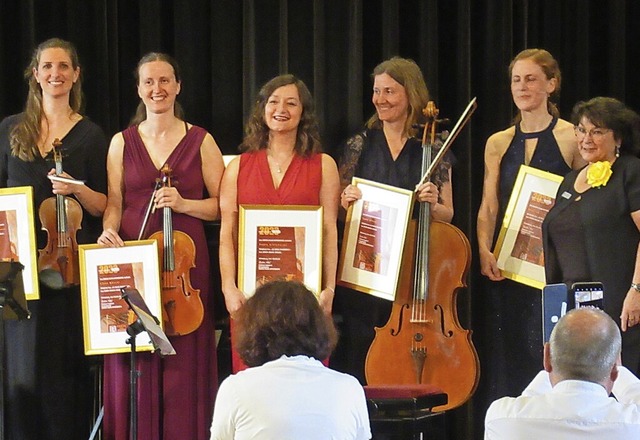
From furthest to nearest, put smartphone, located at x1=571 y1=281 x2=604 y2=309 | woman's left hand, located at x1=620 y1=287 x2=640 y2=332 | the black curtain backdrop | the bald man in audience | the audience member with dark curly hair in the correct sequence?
the black curtain backdrop, woman's left hand, located at x1=620 y1=287 x2=640 y2=332, smartphone, located at x1=571 y1=281 x2=604 y2=309, the audience member with dark curly hair, the bald man in audience

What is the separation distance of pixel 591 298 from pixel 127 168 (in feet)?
7.29

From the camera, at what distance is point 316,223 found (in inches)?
187

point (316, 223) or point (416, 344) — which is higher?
point (316, 223)

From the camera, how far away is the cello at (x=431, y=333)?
472 cm

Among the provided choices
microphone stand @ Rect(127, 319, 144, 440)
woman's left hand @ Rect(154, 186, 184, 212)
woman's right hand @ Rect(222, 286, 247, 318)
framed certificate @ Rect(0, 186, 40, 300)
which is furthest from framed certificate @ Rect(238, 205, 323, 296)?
framed certificate @ Rect(0, 186, 40, 300)

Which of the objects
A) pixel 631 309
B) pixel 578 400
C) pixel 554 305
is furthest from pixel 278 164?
A: pixel 578 400

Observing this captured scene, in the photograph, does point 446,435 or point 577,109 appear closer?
point 577,109

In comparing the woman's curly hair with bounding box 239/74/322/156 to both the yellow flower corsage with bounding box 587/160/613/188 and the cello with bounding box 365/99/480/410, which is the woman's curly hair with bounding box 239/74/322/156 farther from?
the yellow flower corsage with bounding box 587/160/613/188

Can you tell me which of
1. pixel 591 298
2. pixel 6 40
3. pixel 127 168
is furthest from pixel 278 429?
pixel 6 40

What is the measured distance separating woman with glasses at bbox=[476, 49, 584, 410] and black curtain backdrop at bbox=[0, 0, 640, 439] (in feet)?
1.57

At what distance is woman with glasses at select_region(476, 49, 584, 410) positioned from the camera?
197 inches

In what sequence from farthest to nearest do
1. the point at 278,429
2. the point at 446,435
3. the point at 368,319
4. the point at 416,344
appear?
the point at 446,435
the point at 368,319
the point at 416,344
the point at 278,429

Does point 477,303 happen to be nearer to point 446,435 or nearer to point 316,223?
point 446,435

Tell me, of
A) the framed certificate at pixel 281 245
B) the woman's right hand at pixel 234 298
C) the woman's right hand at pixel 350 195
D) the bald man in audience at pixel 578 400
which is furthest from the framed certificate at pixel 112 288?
the bald man in audience at pixel 578 400
